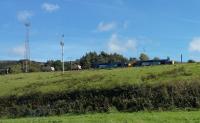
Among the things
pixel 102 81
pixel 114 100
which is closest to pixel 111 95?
pixel 114 100

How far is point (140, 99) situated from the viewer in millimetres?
37438

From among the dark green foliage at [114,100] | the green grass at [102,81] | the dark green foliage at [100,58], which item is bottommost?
the dark green foliage at [114,100]

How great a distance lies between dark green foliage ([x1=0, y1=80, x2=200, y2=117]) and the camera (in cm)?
3619

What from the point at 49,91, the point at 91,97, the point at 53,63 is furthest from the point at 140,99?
the point at 53,63

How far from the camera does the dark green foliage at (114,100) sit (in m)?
36.2

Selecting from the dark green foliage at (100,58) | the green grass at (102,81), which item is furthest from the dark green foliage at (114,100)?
the dark green foliage at (100,58)

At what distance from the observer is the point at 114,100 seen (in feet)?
128

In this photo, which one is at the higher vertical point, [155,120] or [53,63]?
[53,63]

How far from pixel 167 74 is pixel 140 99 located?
7.66m

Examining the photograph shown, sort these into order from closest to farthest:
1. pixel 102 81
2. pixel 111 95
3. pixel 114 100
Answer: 1. pixel 114 100
2. pixel 111 95
3. pixel 102 81

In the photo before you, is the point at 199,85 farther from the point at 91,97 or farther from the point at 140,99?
the point at 91,97

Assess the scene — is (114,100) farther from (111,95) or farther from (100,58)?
(100,58)

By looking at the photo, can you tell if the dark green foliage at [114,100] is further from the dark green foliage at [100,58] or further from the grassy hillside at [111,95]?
the dark green foliage at [100,58]

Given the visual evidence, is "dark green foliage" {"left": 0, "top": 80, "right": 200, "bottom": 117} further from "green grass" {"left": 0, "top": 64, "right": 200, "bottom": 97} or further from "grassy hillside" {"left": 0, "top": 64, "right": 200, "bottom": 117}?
"green grass" {"left": 0, "top": 64, "right": 200, "bottom": 97}
